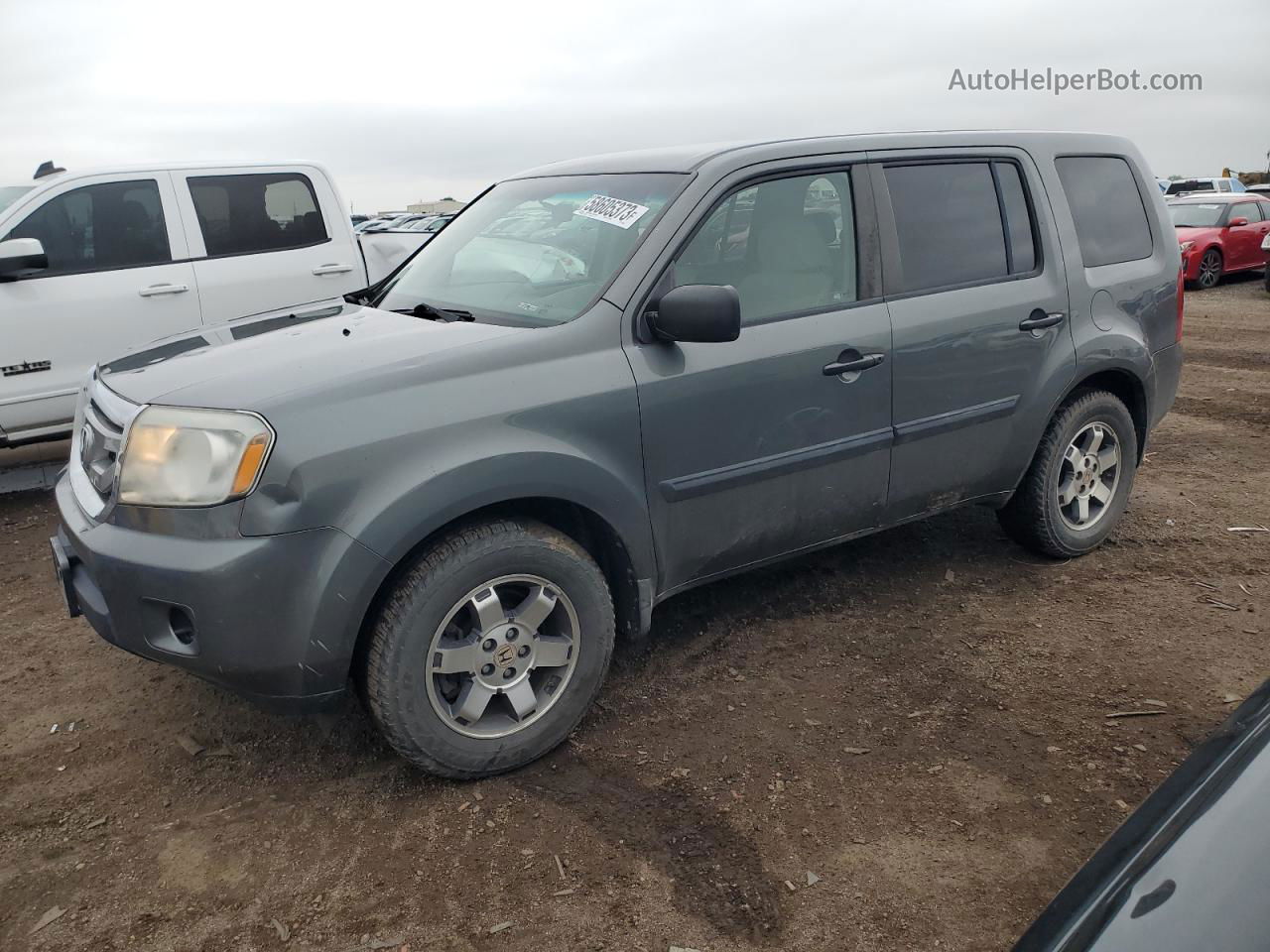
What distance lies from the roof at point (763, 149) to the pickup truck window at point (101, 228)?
133 inches

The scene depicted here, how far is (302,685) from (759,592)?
6.95ft

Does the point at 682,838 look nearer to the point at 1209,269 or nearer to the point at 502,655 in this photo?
the point at 502,655

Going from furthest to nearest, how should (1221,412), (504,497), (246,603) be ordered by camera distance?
(1221,412)
(504,497)
(246,603)

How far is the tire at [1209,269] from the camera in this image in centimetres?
1631

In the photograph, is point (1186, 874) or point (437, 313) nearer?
point (1186, 874)

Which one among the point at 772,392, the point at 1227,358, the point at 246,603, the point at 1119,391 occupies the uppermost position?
the point at 772,392

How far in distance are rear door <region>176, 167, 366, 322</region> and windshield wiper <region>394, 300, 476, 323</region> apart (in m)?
3.24

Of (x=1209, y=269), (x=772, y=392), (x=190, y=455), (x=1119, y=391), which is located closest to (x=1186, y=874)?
(x=772, y=392)

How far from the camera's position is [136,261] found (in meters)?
6.33

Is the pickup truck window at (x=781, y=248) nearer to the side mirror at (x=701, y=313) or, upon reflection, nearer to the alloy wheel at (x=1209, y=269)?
the side mirror at (x=701, y=313)

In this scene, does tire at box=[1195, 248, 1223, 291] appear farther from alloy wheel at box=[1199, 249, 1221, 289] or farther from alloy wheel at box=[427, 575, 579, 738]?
alloy wheel at box=[427, 575, 579, 738]

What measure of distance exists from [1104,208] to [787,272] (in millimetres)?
1858

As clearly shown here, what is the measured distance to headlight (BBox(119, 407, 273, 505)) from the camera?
2580mm

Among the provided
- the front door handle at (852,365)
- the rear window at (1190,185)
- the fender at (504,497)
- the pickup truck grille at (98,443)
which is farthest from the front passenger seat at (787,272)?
the rear window at (1190,185)
